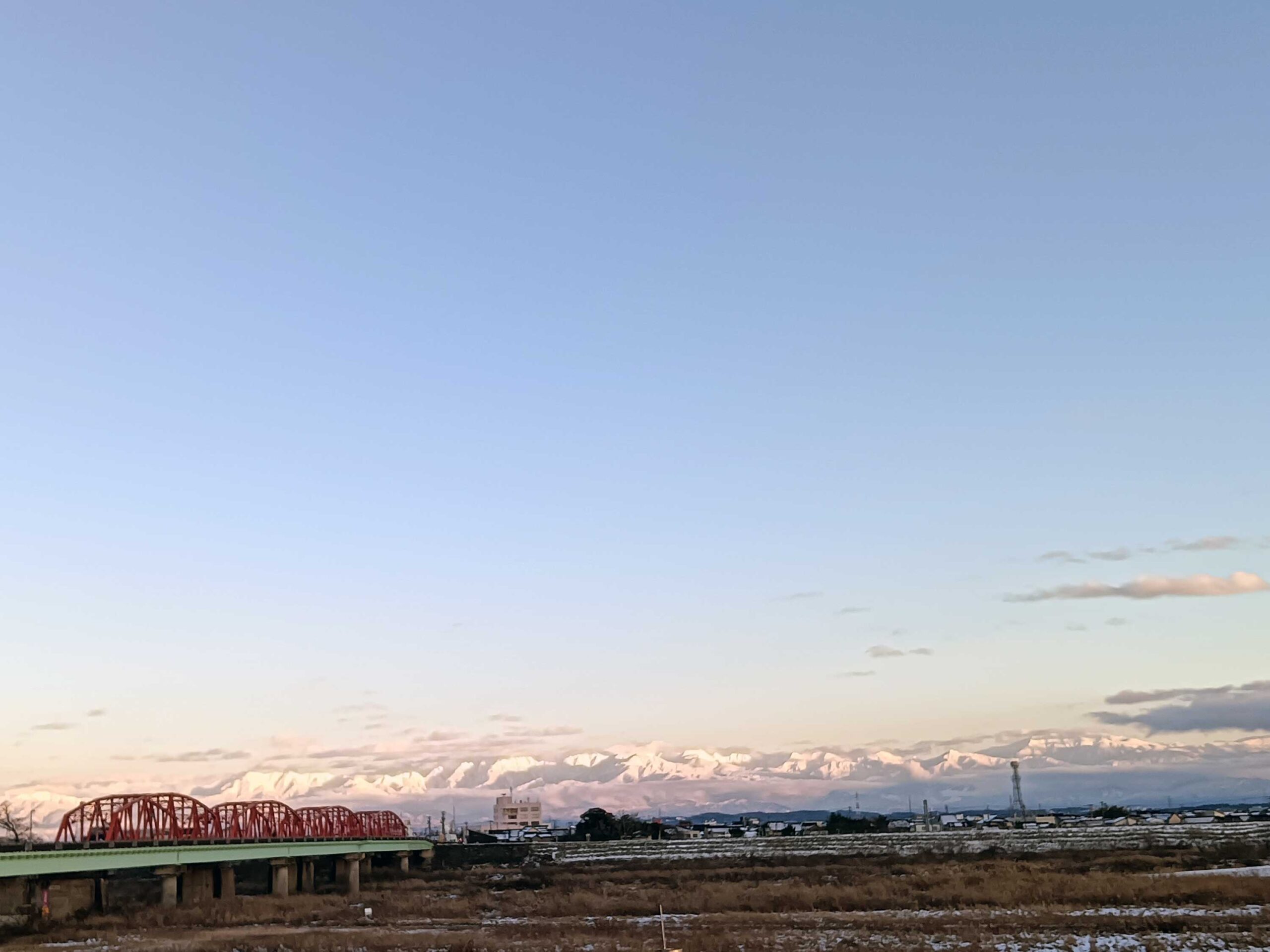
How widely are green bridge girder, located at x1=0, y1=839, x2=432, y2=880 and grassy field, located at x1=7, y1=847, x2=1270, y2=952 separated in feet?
11.7

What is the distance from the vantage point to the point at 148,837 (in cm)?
8288

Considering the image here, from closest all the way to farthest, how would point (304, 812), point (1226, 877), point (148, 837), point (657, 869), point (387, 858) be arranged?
point (1226, 877), point (148, 837), point (657, 869), point (304, 812), point (387, 858)

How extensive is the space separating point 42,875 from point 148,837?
1323 centimetres

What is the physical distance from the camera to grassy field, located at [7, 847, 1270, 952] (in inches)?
1668

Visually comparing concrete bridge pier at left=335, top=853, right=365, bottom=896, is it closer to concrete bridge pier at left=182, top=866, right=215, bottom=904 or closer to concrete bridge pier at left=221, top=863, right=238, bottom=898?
concrete bridge pier at left=221, top=863, right=238, bottom=898

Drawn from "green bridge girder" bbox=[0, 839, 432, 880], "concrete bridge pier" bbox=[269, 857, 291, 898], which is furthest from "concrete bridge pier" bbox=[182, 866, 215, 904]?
"concrete bridge pier" bbox=[269, 857, 291, 898]

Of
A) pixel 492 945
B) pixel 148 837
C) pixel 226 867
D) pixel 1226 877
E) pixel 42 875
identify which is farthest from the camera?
pixel 226 867

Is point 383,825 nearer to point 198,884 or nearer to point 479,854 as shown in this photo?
point 479,854

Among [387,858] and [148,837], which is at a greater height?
[148,837]

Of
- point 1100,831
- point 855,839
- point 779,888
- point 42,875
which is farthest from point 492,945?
point 1100,831

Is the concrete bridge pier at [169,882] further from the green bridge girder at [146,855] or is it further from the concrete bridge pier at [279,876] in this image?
the concrete bridge pier at [279,876]

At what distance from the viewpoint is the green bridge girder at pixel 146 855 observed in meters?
62.6

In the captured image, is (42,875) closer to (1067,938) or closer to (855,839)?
(1067,938)

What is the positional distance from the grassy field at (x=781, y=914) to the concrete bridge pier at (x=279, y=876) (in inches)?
408
